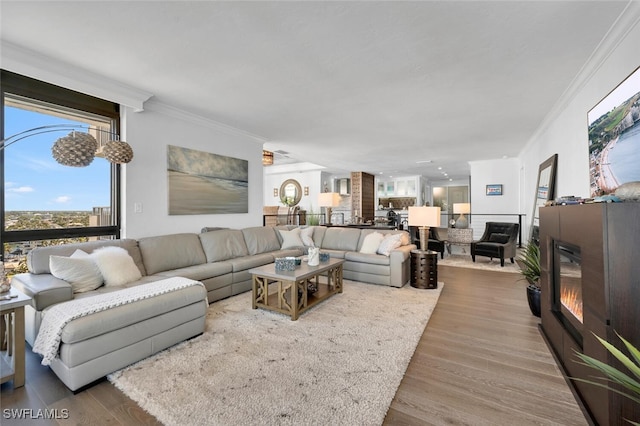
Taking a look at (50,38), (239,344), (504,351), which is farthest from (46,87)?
(504,351)

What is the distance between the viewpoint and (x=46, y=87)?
2.87 metres

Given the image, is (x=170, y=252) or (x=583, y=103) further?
(x=170, y=252)

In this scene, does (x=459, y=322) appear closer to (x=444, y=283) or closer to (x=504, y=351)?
(x=504, y=351)

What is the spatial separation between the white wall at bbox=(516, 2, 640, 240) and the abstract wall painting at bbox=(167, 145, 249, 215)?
4.72m

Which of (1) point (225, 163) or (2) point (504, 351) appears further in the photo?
(1) point (225, 163)

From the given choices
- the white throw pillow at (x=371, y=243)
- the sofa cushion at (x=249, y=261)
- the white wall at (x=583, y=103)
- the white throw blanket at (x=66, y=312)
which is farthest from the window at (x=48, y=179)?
the white wall at (x=583, y=103)

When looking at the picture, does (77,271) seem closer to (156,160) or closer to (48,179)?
(48,179)

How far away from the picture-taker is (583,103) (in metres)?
2.94

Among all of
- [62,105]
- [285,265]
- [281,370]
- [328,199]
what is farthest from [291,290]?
[328,199]

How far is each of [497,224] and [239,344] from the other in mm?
6131

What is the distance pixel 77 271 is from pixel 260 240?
8.29ft

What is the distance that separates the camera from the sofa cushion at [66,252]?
2.46 meters

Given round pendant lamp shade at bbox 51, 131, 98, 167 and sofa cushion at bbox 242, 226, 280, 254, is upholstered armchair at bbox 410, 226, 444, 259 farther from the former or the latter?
round pendant lamp shade at bbox 51, 131, 98, 167

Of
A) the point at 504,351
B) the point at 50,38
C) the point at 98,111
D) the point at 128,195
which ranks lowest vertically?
the point at 504,351
